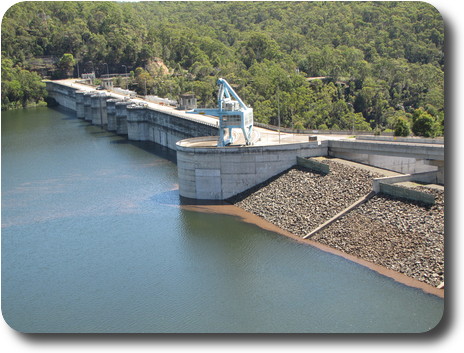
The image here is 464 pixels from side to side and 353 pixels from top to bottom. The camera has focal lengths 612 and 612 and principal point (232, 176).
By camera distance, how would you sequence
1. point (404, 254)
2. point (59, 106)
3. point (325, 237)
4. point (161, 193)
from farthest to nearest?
point (59, 106), point (161, 193), point (325, 237), point (404, 254)

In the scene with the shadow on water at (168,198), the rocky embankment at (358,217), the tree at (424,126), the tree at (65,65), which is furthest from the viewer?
the tree at (65,65)

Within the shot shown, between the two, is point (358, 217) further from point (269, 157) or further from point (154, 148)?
point (154, 148)

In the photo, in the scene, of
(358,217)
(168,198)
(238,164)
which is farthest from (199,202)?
(358,217)

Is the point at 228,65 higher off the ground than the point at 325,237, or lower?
higher

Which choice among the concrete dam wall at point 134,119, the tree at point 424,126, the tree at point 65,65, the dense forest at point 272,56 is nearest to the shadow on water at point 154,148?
the concrete dam wall at point 134,119

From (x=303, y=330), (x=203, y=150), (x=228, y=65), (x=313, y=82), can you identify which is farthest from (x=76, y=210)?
(x=228, y=65)

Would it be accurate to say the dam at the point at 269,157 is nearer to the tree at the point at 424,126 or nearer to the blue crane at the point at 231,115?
the blue crane at the point at 231,115

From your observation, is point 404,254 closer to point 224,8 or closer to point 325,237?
point 325,237
